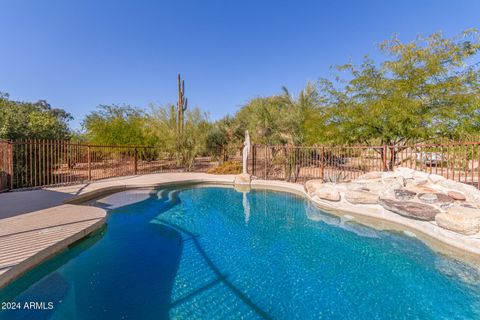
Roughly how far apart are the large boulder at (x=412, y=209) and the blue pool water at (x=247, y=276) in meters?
0.66

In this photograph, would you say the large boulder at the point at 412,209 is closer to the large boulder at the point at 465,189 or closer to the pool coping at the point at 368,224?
Result: the pool coping at the point at 368,224

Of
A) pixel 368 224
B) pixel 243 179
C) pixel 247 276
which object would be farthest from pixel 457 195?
pixel 243 179

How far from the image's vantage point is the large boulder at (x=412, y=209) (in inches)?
180

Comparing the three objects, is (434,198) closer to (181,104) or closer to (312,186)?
(312,186)

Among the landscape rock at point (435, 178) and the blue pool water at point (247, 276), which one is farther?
the landscape rock at point (435, 178)

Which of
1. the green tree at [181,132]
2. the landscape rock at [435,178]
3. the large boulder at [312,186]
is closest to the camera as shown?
the landscape rock at [435,178]

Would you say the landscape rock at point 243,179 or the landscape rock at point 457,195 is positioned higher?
→ the landscape rock at point 457,195

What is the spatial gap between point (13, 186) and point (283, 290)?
971cm

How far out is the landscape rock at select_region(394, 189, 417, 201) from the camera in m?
5.14

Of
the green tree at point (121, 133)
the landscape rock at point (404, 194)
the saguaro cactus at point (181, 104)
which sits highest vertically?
A: the saguaro cactus at point (181, 104)

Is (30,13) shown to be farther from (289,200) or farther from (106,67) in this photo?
(289,200)

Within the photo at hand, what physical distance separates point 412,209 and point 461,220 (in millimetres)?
938

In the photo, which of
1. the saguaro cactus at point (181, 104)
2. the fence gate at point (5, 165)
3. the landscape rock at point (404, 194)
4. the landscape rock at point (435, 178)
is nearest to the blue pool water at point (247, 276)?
the landscape rock at point (404, 194)

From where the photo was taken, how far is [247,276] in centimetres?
321
